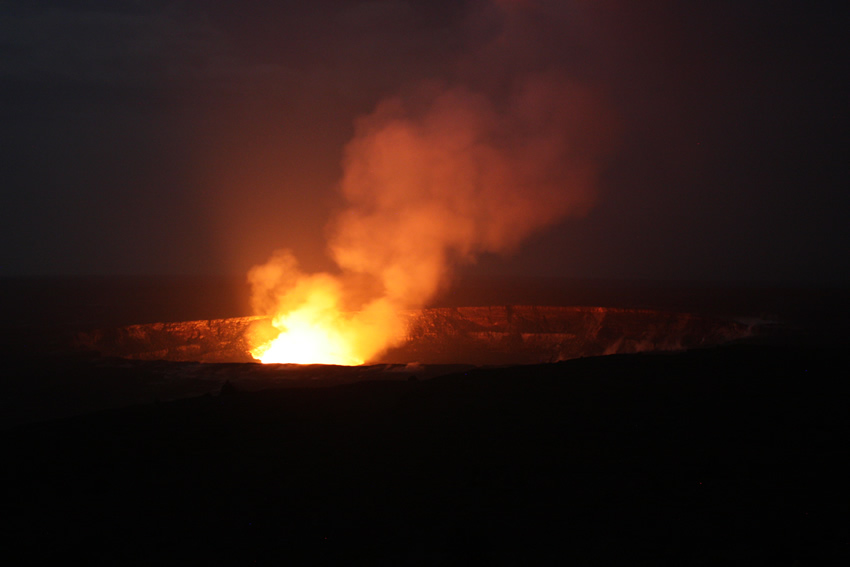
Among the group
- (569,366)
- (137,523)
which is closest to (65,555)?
(137,523)

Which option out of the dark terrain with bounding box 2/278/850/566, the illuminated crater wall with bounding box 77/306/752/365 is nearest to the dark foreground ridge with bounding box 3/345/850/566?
the dark terrain with bounding box 2/278/850/566

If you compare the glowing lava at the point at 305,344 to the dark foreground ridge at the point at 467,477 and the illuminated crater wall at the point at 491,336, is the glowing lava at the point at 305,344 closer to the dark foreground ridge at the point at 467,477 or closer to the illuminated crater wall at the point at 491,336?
the illuminated crater wall at the point at 491,336

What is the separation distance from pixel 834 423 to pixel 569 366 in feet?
18.0

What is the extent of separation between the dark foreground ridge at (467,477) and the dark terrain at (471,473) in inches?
1.1

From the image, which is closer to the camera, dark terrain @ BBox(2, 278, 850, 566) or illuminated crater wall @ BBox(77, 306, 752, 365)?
dark terrain @ BBox(2, 278, 850, 566)

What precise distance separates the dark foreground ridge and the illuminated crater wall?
2212cm

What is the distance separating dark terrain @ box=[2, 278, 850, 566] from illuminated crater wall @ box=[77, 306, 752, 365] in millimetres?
21718

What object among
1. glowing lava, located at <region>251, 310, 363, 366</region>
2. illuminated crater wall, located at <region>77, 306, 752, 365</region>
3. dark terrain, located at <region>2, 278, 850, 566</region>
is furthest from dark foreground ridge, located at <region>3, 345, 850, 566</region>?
illuminated crater wall, located at <region>77, 306, 752, 365</region>

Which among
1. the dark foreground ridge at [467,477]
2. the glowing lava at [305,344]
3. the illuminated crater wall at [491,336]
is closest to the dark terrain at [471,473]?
the dark foreground ridge at [467,477]

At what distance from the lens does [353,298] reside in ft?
132

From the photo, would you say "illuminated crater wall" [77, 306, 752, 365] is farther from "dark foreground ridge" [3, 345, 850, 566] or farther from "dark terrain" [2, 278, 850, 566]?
"dark foreground ridge" [3, 345, 850, 566]

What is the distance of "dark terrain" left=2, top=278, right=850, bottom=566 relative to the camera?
235 inches

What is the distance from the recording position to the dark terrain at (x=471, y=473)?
598cm

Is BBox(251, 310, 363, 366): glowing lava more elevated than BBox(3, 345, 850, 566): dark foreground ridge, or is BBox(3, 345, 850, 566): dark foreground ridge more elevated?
BBox(251, 310, 363, 366): glowing lava
